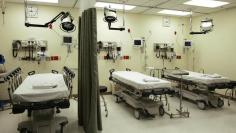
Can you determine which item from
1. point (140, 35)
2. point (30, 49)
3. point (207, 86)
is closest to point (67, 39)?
point (30, 49)

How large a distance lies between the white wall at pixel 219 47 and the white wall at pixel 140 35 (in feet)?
2.16

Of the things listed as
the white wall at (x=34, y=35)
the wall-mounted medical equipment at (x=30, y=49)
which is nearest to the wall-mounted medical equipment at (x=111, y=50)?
the white wall at (x=34, y=35)

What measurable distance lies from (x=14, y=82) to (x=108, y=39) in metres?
3.16

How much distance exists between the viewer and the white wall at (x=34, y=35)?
5.36 metres

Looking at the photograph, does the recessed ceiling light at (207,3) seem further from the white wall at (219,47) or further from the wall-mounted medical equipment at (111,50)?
the wall-mounted medical equipment at (111,50)

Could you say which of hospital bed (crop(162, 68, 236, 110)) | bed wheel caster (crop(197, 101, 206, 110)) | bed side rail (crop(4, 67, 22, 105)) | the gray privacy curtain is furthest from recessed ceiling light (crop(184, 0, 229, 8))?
bed side rail (crop(4, 67, 22, 105))

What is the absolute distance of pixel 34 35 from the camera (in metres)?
5.61

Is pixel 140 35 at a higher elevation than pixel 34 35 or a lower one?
higher

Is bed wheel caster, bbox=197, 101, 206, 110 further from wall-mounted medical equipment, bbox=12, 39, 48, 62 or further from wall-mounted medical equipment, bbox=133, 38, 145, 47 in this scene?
wall-mounted medical equipment, bbox=12, 39, 48, 62

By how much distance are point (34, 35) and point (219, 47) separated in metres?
5.60

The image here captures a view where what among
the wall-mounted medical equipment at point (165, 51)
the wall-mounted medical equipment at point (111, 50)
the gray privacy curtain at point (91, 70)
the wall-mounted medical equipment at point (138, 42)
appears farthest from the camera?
the wall-mounted medical equipment at point (165, 51)

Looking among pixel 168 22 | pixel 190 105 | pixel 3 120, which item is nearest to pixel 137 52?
pixel 168 22

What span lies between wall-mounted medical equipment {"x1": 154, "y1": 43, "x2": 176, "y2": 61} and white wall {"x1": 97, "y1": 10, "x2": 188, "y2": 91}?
159 millimetres

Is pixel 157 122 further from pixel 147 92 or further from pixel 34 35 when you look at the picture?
pixel 34 35
